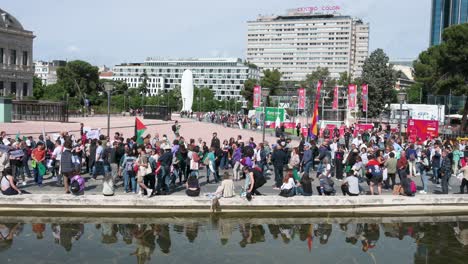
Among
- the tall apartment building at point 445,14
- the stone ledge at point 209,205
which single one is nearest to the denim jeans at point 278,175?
the stone ledge at point 209,205

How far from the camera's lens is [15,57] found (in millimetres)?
78875

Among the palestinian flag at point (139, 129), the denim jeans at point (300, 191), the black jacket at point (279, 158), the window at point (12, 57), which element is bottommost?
the denim jeans at point (300, 191)

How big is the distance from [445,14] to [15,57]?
390 ft

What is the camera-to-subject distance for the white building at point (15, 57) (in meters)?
75.8

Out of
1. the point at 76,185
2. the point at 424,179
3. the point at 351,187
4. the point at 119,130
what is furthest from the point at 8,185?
the point at 119,130

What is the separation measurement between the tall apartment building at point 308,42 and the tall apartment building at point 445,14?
25378mm

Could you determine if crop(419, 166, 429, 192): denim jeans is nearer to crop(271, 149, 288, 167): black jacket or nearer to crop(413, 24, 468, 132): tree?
crop(271, 149, 288, 167): black jacket

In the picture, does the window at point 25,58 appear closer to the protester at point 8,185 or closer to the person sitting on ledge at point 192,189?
the protester at point 8,185

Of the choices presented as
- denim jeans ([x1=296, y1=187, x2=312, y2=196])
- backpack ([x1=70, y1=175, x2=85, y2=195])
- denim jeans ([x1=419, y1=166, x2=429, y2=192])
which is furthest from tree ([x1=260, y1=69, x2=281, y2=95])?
backpack ([x1=70, y1=175, x2=85, y2=195])

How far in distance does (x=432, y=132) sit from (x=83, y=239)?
24566mm

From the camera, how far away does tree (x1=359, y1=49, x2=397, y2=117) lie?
65.0 m

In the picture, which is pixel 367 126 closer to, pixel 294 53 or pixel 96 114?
pixel 96 114

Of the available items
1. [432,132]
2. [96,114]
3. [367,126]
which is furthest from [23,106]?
[432,132]

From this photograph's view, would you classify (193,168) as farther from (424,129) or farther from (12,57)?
(12,57)
